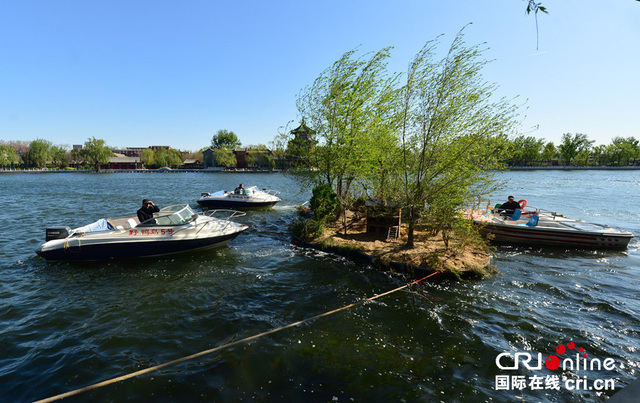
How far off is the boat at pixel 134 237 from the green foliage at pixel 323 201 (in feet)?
17.4

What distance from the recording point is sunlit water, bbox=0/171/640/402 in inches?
240

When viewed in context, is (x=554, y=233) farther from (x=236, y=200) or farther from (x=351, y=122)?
(x=236, y=200)

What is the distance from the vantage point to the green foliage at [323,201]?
16.7 m

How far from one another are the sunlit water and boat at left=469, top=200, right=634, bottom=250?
1834mm

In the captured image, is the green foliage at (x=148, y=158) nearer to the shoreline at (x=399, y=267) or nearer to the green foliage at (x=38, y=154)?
the green foliage at (x=38, y=154)

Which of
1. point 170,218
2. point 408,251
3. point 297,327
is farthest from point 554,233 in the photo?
point 170,218

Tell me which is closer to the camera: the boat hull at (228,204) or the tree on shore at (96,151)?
the boat hull at (228,204)

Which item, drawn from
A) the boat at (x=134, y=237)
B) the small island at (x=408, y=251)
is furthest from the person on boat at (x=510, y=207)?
the boat at (x=134, y=237)

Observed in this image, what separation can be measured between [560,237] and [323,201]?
13.2m

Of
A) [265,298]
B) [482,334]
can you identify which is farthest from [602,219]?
[265,298]

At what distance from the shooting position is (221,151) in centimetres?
12838

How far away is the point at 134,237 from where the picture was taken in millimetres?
12445

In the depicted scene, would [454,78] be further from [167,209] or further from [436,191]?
[167,209]

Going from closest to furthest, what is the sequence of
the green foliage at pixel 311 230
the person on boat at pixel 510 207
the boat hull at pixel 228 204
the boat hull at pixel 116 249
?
the boat hull at pixel 116 249
the green foliage at pixel 311 230
the person on boat at pixel 510 207
the boat hull at pixel 228 204
